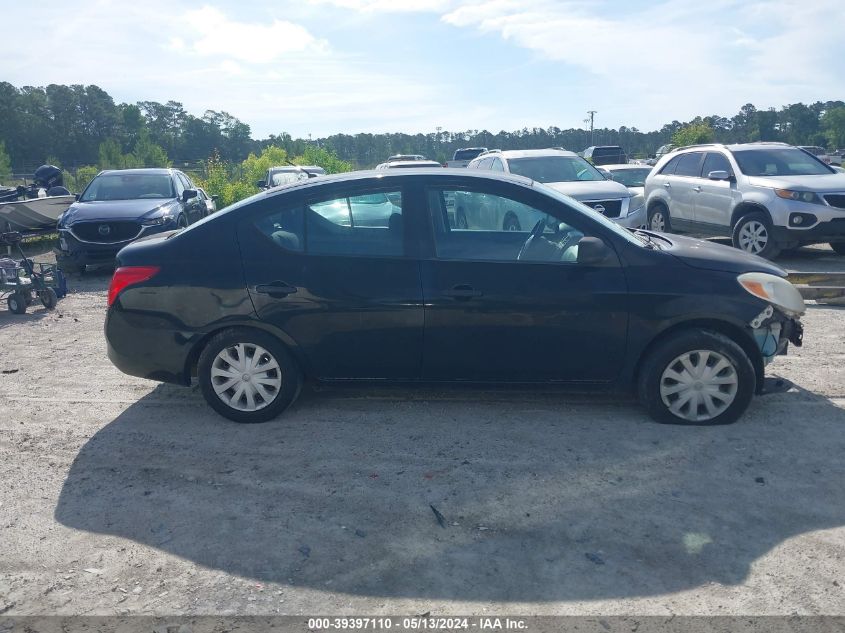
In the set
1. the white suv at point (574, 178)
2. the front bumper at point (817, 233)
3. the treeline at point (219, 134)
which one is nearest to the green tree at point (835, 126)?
the treeline at point (219, 134)

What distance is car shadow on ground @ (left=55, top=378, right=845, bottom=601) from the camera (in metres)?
3.50

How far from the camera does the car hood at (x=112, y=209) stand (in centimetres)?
1192

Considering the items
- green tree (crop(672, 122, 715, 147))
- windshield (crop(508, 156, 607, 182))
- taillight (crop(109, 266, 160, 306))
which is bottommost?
taillight (crop(109, 266, 160, 306))

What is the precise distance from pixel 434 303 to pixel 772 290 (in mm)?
2305

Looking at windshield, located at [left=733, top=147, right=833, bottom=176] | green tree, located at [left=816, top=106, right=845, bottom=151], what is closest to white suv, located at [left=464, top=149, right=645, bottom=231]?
windshield, located at [left=733, top=147, right=833, bottom=176]

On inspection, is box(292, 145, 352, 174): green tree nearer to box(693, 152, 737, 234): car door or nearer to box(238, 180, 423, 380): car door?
box(693, 152, 737, 234): car door

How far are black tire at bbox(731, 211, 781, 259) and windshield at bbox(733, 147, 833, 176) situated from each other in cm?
83

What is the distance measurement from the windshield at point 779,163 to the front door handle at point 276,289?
9.21 meters

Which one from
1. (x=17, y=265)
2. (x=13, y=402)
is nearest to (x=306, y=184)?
(x=13, y=402)

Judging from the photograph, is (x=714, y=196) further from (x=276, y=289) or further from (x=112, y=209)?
(x=112, y=209)

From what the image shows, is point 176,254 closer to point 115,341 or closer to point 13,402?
point 115,341

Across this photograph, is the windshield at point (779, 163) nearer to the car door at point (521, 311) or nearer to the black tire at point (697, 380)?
the black tire at point (697, 380)

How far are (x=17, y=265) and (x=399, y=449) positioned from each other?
22.4 ft

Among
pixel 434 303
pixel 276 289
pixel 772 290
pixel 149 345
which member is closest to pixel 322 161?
pixel 149 345
